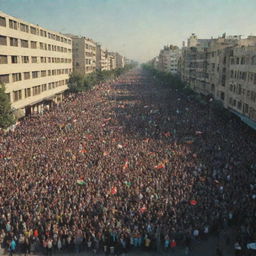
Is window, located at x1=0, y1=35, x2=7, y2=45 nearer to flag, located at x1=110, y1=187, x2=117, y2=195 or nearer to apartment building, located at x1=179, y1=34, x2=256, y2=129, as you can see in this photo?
flag, located at x1=110, y1=187, x2=117, y2=195

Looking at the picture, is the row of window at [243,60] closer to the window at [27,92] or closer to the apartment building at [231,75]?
the apartment building at [231,75]

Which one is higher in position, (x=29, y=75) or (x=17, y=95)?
(x=29, y=75)

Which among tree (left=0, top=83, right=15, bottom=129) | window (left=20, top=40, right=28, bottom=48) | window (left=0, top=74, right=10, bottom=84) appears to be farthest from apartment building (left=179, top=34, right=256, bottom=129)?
window (left=20, top=40, right=28, bottom=48)

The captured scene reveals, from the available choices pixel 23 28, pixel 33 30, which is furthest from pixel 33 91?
pixel 33 30

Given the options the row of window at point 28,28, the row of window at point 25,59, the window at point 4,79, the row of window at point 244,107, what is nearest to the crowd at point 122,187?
the row of window at point 244,107

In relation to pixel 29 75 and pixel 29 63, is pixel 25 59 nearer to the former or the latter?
pixel 29 63

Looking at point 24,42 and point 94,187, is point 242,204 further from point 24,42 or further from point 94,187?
point 24,42

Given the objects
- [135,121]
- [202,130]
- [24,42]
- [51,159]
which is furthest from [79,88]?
[51,159]
